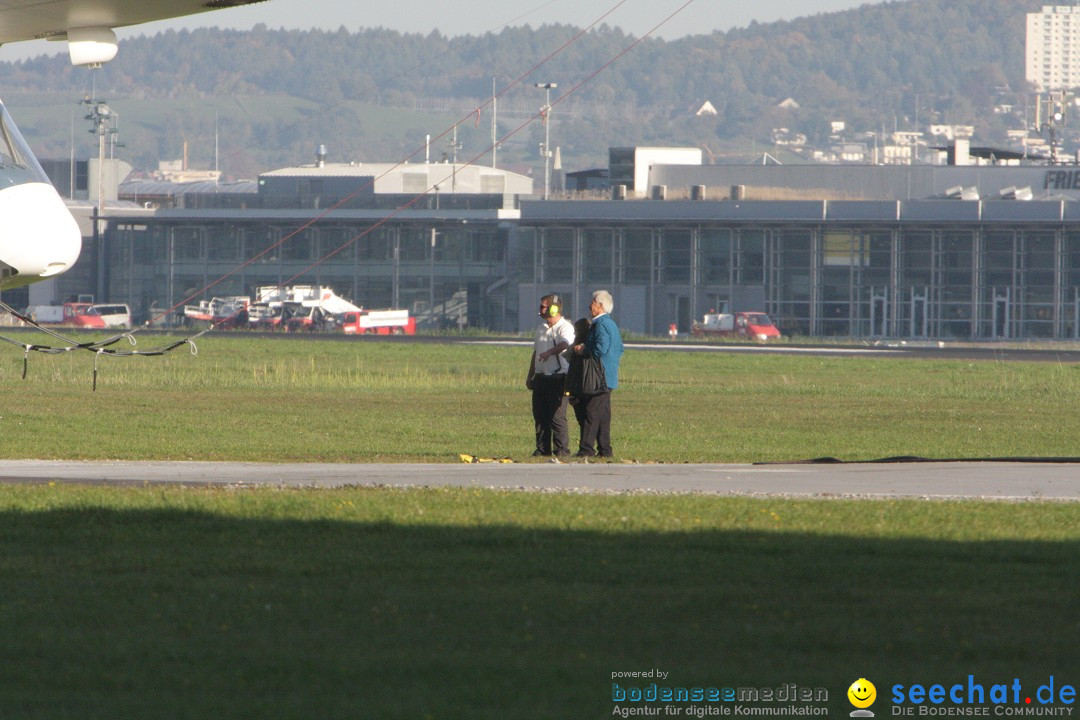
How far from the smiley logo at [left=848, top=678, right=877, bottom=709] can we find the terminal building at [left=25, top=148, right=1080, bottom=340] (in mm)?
68724

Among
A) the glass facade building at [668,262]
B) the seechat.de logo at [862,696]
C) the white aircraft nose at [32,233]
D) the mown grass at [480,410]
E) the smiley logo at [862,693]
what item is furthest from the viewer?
the glass facade building at [668,262]

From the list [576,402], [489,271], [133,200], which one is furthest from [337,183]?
[576,402]

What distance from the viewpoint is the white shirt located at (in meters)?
18.0

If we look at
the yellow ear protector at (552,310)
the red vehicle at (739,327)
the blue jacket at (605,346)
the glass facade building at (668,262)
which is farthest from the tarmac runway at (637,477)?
the red vehicle at (739,327)

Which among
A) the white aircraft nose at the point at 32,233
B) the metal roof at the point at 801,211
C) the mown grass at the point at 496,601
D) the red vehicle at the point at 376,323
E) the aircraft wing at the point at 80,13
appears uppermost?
the metal roof at the point at 801,211

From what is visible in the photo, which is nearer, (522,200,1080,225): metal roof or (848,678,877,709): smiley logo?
(848,678,877,709): smiley logo

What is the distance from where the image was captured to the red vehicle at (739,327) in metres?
81.7

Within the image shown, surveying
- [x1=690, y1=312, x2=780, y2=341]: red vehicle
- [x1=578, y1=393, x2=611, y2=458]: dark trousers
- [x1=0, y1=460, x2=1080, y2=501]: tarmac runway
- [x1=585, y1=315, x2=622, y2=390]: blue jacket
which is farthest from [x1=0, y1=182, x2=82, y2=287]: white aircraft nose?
[x1=690, y1=312, x2=780, y2=341]: red vehicle

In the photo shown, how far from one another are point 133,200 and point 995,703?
13404 cm

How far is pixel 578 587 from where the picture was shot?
28.6 ft

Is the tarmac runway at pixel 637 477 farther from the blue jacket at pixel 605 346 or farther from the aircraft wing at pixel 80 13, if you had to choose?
the aircraft wing at pixel 80 13

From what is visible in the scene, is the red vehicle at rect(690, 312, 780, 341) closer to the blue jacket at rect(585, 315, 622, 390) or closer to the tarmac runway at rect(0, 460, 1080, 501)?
the blue jacket at rect(585, 315, 622, 390)

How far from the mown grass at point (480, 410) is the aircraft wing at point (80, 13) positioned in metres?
6.59

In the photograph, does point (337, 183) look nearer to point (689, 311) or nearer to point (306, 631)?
point (689, 311)
